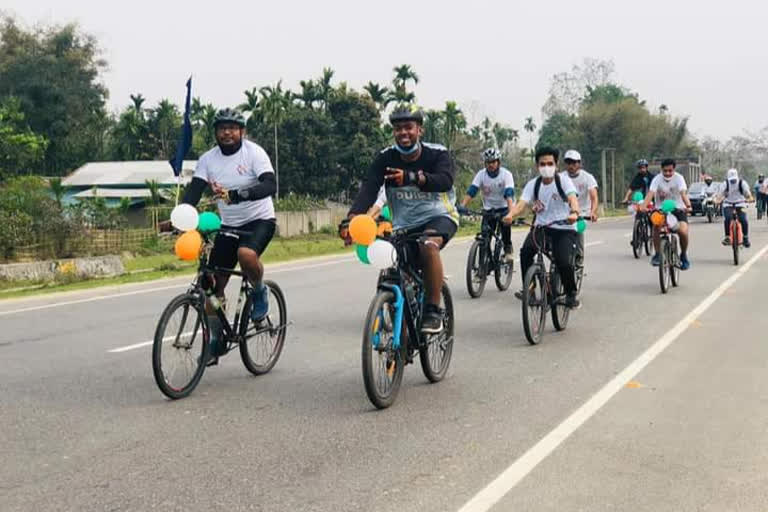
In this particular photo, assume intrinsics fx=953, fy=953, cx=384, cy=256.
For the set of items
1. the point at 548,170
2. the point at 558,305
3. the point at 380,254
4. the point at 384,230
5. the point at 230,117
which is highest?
the point at 230,117

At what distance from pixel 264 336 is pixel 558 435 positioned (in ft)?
9.20

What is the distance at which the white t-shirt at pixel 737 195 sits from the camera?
17.9 m

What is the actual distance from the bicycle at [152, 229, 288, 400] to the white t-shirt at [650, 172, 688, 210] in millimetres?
8426

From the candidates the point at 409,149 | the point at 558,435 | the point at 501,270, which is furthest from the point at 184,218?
the point at 501,270

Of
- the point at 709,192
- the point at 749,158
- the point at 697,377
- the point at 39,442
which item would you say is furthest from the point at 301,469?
the point at 749,158

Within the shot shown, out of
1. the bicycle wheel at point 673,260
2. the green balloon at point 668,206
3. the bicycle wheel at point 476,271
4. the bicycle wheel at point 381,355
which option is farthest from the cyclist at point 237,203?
the green balloon at point 668,206

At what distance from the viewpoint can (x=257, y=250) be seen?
7043 millimetres

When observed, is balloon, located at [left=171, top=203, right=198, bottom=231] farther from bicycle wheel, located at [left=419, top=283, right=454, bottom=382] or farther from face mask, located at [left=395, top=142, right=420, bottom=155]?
bicycle wheel, located at [left=419, top=283, right=454, bottom=382]

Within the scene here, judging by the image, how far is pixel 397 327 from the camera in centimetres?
620

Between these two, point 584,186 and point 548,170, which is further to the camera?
point 584,186

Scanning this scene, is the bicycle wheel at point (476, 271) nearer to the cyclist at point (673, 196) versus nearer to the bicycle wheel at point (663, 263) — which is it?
the bicycle wheel at point (663, 263)

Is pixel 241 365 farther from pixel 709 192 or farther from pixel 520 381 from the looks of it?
pixel 709 192

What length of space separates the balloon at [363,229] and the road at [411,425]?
1.11 meters

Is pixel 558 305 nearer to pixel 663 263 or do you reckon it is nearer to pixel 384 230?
pixel 384 230
